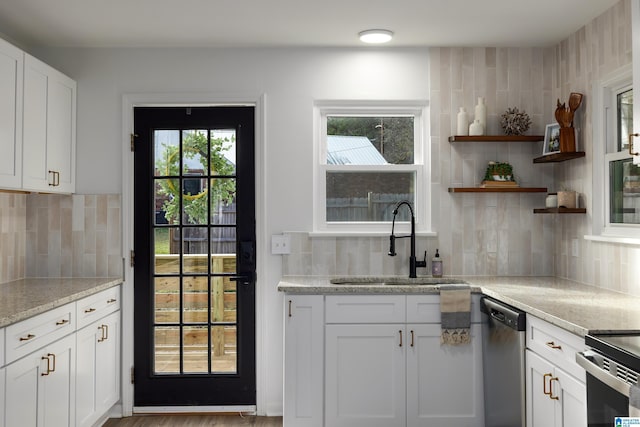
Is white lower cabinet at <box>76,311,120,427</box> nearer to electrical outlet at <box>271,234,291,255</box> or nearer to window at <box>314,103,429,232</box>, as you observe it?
electrical outlet at <box>271,234,291,255</box>

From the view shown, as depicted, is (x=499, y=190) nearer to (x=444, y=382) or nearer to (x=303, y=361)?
(x=444, y=382)

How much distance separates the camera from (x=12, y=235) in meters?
3.48

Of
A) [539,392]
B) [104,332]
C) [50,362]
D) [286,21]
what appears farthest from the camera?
[104,332]

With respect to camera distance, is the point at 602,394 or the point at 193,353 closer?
the point at 602,394

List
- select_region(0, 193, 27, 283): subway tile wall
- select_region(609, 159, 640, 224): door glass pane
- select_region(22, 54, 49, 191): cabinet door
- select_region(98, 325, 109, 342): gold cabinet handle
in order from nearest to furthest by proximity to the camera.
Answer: select_region(609, 159, 640, 224): door glass pane < select_region(22, 54, 49, 191): cabinet door < select_region(98, 325, 109, 342): gold cabinet handle < select_region(0, 193, 27, 283): subway tile wall

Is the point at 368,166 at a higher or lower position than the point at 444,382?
higher

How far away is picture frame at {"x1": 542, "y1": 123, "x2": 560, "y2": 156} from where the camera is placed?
3.40 m

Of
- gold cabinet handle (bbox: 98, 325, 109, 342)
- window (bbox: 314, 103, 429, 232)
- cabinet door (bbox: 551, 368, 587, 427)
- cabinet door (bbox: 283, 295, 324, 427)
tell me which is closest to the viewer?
cabinet door (bbox: 551, 368, 587, 427)

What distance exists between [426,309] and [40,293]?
2.11 metres

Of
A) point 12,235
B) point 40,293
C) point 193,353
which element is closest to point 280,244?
point 193,353

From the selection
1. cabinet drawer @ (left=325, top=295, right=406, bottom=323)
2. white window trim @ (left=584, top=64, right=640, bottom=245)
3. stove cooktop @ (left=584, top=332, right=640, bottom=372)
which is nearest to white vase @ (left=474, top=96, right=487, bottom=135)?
white window trim @ (left=584, top=64, right=640, bottom=245)

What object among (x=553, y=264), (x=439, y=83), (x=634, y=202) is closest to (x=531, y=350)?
(x=634, y=202)

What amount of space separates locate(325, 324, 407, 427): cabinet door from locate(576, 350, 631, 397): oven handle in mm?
1312

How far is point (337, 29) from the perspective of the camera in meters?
3.34
